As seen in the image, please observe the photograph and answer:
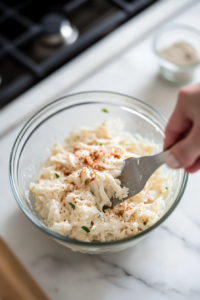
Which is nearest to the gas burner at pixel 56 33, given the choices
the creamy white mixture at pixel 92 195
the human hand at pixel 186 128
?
the creamy white mixture at pixel 92 195

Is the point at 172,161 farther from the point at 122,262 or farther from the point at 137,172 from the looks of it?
the point at 122,262

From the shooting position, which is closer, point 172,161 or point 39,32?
point 172,161

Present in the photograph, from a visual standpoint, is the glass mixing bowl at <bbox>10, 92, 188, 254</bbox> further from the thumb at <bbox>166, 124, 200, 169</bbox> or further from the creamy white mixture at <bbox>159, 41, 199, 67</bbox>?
the creamy white mixture at <bbox>159, 41, 199, 67</bbox>

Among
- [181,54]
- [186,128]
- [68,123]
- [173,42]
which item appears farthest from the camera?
[173,42]

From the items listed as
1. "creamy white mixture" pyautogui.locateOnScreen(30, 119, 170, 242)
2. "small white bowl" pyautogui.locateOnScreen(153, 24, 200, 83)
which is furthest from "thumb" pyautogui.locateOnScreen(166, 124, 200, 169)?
"small white bowl" pyautogui.locateOnScreen(153, 24, 200, 83)

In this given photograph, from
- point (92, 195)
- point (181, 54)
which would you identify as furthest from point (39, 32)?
point (92, 195)

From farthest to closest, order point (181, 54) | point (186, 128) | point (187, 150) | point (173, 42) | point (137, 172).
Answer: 1. point (173, 42)
2. point (181, 54)
3. point (137, 172)
4. point (186, 128)
5. point (187, 150)

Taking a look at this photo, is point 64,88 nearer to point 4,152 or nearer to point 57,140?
point 57,140
